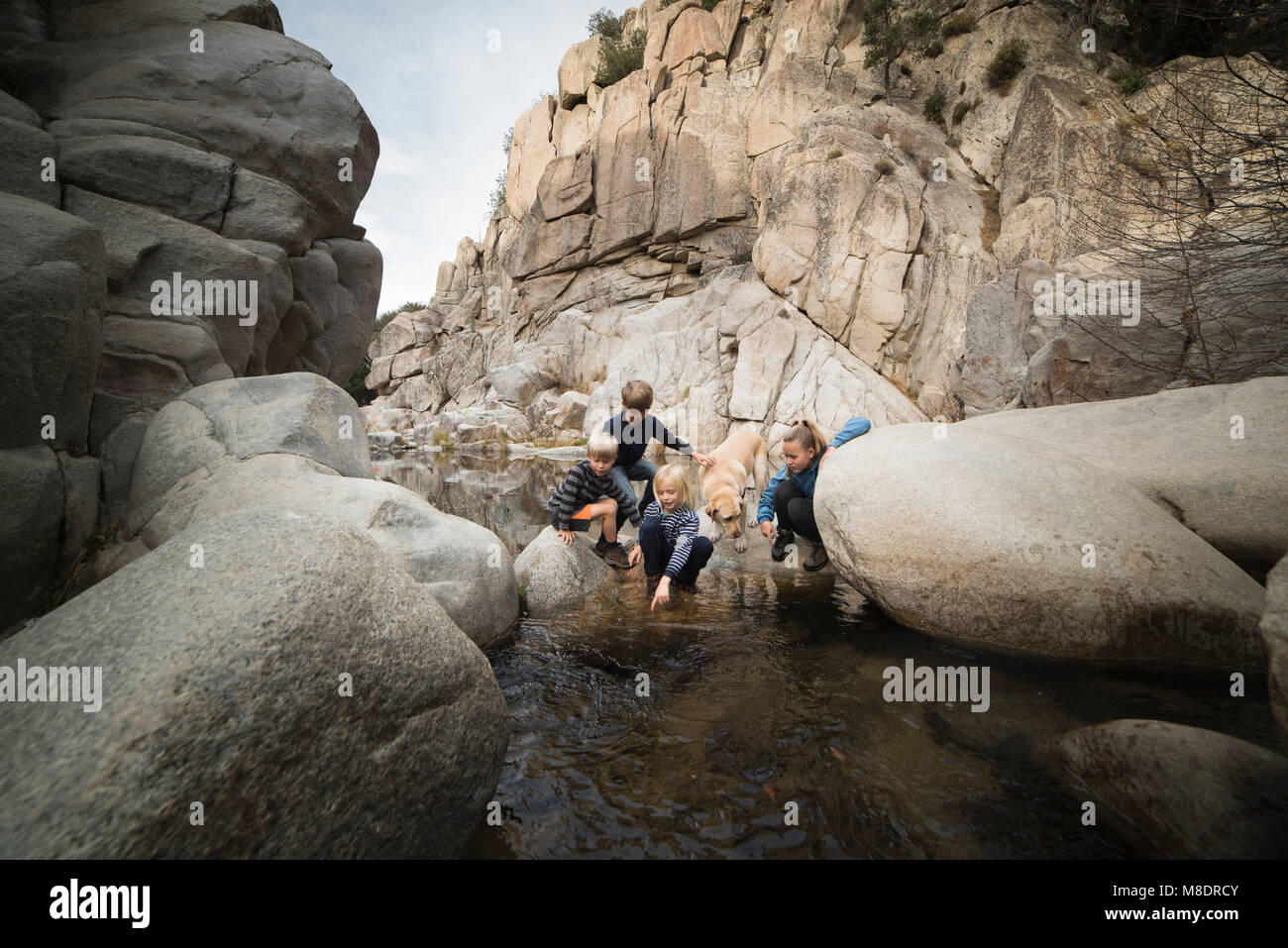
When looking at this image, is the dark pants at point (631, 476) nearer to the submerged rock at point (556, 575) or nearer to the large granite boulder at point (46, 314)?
the submerged rock at point (556, 575)

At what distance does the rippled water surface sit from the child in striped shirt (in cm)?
59

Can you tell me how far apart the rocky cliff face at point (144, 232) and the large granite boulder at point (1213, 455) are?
24.6 ft

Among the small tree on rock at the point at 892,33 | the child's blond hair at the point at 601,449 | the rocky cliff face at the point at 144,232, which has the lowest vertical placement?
the child's blond hair at the point at 601,449

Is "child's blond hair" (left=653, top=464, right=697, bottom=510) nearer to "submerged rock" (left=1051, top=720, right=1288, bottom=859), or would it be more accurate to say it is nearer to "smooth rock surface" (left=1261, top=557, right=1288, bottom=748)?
"submerged rock" (left=1051, top=720, right=1288, bottom=859)

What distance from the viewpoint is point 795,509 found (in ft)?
21.2

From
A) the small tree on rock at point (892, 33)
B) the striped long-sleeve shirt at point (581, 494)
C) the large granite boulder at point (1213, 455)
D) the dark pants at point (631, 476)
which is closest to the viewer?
the large granite boulder at point (1213, 455)

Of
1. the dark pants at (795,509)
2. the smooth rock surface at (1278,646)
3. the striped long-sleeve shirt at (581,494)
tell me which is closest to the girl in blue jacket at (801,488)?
the dark pants at (795,509)

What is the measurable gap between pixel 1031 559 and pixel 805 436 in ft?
8.16

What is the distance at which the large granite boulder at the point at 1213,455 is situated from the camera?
451cm

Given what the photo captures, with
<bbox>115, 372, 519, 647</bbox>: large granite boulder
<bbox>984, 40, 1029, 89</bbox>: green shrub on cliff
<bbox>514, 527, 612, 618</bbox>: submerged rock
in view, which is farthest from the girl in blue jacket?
<bbox>984, 40, 1029, 89</bbox>: green shrub on cliff

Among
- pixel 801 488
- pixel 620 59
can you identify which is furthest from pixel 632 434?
pixel 620 59

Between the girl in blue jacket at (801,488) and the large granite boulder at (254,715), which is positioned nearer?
the large granite boulder at (254,715)

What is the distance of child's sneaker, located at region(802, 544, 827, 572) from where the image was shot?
6.48 meters
